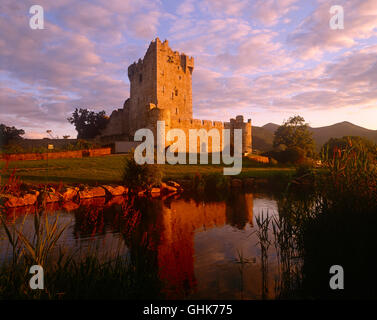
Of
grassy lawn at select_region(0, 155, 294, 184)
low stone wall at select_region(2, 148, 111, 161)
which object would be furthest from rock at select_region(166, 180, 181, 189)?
low stone wall at select_region(2, 148, 111, 161)

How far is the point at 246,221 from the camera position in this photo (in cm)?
995

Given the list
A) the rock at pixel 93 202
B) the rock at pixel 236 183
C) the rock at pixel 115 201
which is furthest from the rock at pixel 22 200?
the rock at pixel 236 183

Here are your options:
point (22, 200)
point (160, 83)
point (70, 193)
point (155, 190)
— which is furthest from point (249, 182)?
point (160, 83)

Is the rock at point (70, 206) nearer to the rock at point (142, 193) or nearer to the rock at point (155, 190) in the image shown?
the rock at point (142, 193)

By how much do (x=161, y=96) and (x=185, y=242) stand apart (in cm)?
3665

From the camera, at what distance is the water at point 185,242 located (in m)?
4.94

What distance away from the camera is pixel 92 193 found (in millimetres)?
14273

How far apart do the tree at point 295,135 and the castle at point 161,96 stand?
622 centimetres

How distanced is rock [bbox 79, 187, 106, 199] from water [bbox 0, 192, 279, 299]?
0.83 metres

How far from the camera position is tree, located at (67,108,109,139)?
44.9 m

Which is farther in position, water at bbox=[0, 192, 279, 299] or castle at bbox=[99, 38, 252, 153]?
castle at bbox=[99, 38, 252, 153]

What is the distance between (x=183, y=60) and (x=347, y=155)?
43228mm

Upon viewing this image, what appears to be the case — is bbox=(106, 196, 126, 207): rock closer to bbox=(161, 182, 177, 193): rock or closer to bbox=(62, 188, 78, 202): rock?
bbox=(62, 188, 78, 202): rock
